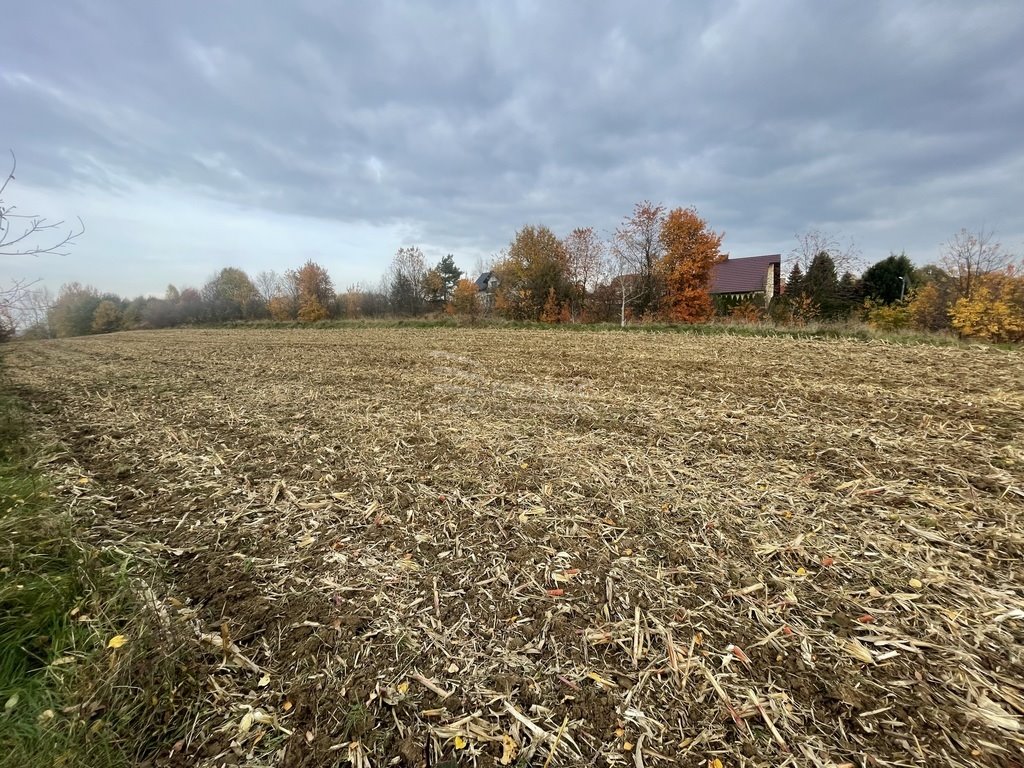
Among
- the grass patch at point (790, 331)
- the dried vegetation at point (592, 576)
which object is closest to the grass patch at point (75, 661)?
the dried vegetation at point (592, 576)

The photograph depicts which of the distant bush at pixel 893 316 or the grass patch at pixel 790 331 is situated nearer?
the grass patch at pixel 790 331

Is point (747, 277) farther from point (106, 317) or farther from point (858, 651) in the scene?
point (106, 317)

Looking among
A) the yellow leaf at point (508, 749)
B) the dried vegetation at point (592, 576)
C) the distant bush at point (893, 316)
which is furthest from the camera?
the distant bush at point (893, 316)

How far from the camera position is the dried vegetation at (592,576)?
2006mm

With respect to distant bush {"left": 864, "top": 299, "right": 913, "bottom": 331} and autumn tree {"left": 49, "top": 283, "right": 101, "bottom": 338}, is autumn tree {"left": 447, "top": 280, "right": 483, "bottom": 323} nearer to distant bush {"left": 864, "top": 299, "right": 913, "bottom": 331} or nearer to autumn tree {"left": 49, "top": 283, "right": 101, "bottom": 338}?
distant bush {"left": 864, "top": 299, "right": 913, "bottom": 331}

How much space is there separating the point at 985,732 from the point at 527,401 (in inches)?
237

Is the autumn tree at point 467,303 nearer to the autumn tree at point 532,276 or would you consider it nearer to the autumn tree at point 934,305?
the autumn tree at point 532,276

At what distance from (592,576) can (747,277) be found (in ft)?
169

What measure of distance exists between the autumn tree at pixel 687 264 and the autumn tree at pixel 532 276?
8.76m

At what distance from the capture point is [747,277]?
45.5 m

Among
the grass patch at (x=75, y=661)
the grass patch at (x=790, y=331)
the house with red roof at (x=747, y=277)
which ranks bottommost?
the grass patch at (x=75, y=661)

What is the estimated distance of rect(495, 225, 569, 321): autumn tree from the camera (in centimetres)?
3603

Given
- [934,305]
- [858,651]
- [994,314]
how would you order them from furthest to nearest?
[934,305] → [994,314] → [858,651]

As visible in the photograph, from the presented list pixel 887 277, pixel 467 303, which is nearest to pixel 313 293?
pixel 467 303
